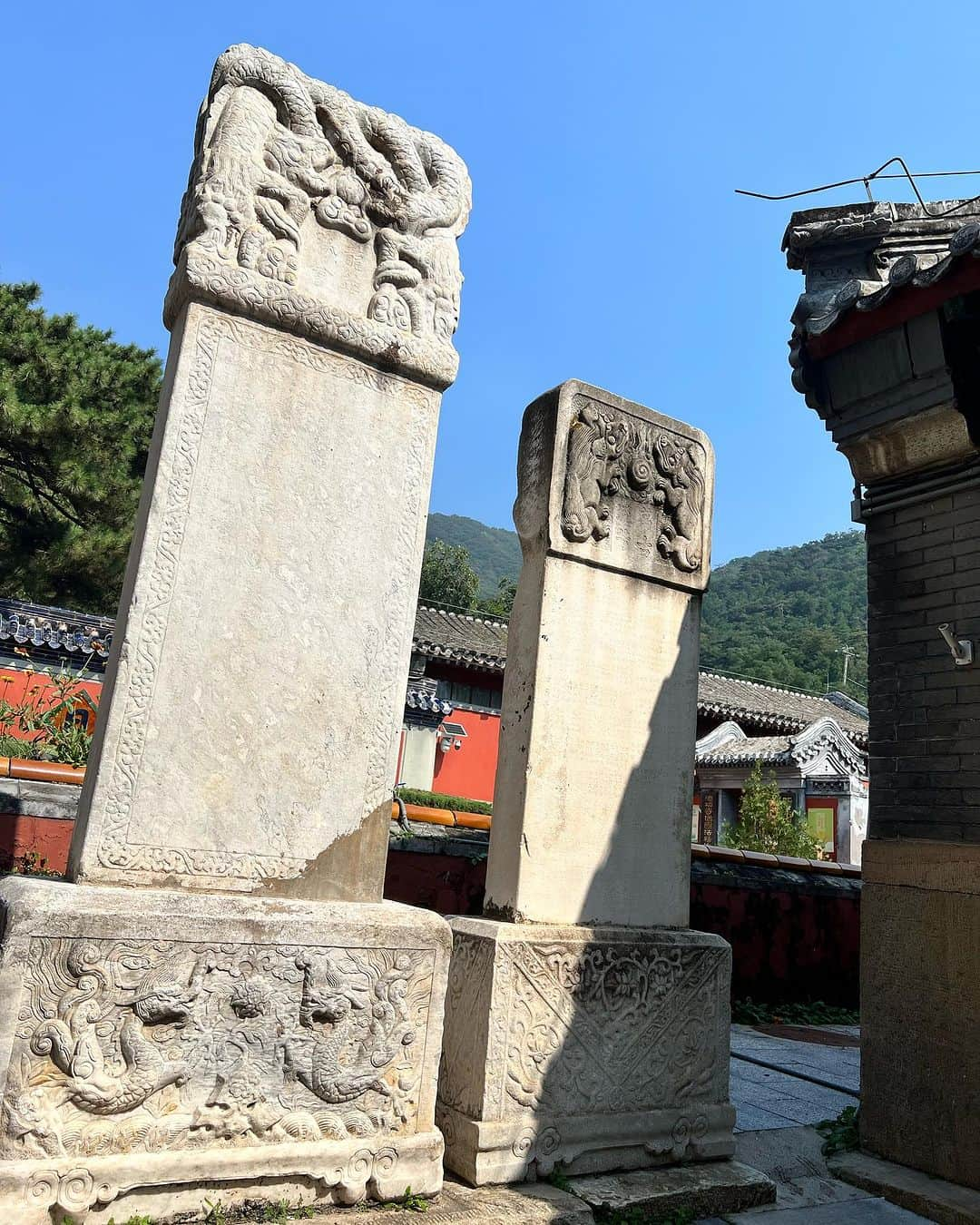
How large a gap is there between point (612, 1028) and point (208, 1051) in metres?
1.40

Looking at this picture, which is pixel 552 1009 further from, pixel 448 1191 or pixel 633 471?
pixel 633 471

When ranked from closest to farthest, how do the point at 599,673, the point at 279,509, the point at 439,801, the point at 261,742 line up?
the point at 261,742
the point at 279,509
the point at 599,673
the point at 439,801

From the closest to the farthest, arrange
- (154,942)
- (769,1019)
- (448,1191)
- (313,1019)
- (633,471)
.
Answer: (154,942) → (313,1019) → (448,1191) → (633,471) → (769,1019)

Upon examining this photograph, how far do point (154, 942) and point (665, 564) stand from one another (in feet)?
7.47

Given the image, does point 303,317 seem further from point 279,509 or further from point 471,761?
point 471,761

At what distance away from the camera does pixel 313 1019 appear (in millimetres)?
2455

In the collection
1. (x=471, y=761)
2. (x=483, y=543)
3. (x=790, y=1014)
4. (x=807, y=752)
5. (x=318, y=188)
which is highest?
(x=483, y=543)

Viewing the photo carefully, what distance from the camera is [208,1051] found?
231 cm

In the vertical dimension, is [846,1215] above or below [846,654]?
below

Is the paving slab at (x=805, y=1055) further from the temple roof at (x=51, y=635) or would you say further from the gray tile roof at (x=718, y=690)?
the gray tile roof at (x=718, y=690)

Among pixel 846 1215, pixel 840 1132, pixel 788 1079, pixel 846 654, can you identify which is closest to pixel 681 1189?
pixel 846 1215

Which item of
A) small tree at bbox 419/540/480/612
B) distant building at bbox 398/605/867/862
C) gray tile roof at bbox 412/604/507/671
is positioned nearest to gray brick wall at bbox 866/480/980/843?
gray tile roof at bbox 412/604/507/671

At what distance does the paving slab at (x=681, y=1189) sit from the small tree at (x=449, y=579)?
32977 millimetres

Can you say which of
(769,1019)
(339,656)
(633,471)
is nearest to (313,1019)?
(339,656)
